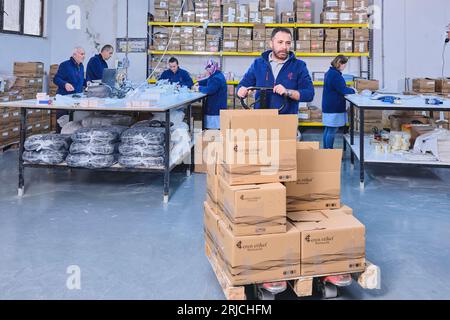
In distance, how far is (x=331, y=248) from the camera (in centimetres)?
225

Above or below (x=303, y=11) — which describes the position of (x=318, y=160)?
below

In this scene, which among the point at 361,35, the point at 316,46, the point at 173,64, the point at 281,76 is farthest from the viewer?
the point at 316,46

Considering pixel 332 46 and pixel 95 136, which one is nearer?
pixel 95 136

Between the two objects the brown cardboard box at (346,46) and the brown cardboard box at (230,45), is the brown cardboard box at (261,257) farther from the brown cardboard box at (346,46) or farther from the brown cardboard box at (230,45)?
the brown cardboard box at (346,46)

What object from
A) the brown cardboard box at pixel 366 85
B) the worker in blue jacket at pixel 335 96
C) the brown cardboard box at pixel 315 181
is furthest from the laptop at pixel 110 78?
the brown cardboard box at pixel 366 85

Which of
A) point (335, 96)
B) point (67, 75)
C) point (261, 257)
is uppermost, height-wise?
point (67, 75)

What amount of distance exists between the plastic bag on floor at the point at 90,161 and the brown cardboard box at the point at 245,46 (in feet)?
16.1

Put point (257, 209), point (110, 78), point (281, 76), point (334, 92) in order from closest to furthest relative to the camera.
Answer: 1. point (257, 209)
2. point (281, 76)
3. point (110, 78)
4. point (334, 92)

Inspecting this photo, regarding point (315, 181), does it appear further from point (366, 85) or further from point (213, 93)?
point (366, 85)

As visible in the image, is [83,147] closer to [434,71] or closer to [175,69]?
[175,69]

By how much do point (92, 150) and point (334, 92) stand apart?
3207 mm

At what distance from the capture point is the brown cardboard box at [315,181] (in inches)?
99.1

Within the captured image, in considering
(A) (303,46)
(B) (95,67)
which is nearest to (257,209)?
(B) (95,67)
